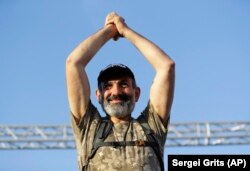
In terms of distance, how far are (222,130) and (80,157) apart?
1095 inches

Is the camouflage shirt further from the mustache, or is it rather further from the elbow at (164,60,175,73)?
the elbow at (164,60,175,73)

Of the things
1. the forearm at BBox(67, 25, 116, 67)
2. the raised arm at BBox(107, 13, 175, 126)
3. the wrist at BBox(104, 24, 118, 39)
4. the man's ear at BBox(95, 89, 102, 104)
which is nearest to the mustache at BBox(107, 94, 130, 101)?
the man's ear at BBox(95, 89, 102, 104)

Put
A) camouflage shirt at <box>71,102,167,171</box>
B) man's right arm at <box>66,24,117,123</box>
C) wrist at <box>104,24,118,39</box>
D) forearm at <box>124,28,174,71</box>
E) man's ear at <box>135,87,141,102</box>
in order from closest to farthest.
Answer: camouflage shirt at <box>71,102,167,171</box> < man's right arm at <box>66,24,117,123</box> < forearm at <box>124,28,174,71</box> < man's ear at <box>135,87,141,102</box> < wrist at <box>104,24,118,39</box>

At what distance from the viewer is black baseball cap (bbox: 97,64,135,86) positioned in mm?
4363

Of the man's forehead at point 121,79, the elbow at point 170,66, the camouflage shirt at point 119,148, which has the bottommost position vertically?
the camouflage shirt at point 119,148

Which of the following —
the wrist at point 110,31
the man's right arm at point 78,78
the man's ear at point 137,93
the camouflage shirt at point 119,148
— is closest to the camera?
the camouflage shirt at point 119,148

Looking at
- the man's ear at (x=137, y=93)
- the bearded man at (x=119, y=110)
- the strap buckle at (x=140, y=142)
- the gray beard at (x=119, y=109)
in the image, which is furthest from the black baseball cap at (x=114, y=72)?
the strap buckle at (x=140, y=142)

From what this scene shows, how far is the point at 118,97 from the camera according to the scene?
4230mm

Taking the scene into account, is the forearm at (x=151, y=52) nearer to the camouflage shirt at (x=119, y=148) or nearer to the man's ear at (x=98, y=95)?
the camouflage shirt at (x=119, y=148)

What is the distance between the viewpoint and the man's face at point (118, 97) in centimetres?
423

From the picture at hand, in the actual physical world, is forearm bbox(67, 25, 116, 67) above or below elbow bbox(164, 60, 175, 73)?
above

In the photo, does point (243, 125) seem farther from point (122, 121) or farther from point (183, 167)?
point (122, 121)

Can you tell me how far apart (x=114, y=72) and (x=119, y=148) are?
72cm

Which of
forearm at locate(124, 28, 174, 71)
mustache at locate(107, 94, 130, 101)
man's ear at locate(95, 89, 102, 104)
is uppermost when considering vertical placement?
forearm at locate(124, 28, 174, 71)
